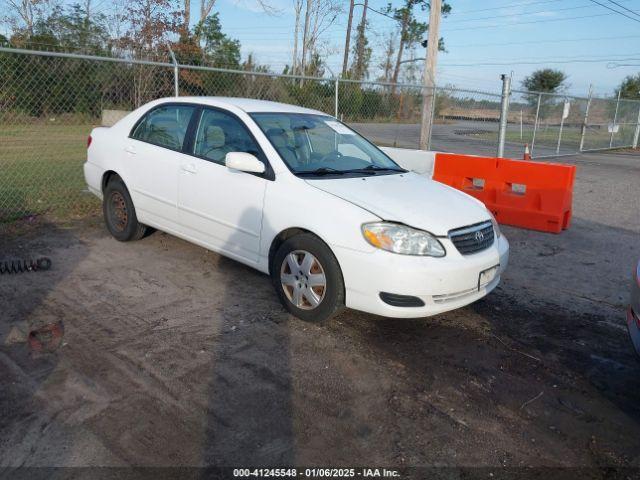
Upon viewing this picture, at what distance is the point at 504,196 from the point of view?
7.95m

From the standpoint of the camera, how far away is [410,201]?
14.0 ft

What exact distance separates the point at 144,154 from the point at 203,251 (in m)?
1.20

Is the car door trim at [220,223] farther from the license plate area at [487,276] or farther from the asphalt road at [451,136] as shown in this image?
the asphalt road at [451,136]

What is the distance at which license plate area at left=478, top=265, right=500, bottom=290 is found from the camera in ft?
13.7

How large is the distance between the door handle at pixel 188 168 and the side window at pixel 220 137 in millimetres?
118

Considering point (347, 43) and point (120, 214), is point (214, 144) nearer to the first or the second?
point (120, 214)

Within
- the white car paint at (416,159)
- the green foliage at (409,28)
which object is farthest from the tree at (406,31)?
the white car paint at (416,159)

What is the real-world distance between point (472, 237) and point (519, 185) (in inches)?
167

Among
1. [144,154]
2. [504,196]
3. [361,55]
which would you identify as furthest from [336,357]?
[361,55]

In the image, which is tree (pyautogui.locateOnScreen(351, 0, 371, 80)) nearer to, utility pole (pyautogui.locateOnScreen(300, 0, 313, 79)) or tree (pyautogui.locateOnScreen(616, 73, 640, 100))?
utility pole (pyautogui.locateOnScreen(300, 0, 313, 79))

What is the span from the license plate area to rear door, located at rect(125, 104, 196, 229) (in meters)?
2.89

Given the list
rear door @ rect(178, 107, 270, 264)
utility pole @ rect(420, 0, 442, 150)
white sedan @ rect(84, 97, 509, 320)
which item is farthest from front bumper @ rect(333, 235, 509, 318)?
utility pole @ rect(420, 0, 442, 150)

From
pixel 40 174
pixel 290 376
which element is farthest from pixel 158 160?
pixel 40 174

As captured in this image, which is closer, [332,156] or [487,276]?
[487,276]
